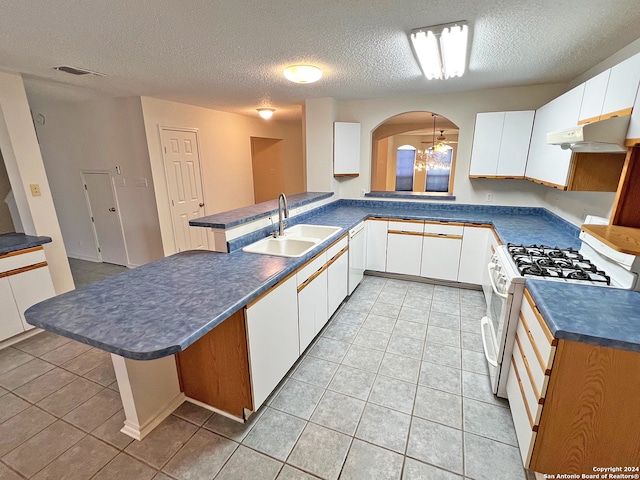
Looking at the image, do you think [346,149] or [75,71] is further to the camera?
[346,149]

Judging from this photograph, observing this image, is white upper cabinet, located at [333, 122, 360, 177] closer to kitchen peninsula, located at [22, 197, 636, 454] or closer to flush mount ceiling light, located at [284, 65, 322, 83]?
flush mount ceiling light, located at [284, 65, 322, 83]

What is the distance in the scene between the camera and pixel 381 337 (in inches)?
104

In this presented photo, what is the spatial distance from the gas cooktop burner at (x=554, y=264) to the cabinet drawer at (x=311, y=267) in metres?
1.37

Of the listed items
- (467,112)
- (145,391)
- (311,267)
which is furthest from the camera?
(467,112)

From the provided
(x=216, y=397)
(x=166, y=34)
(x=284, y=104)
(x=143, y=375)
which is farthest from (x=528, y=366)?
(x=284, y=104)

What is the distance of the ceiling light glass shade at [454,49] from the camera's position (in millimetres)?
1823

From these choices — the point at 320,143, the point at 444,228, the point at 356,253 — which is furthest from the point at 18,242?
the point at 444,228

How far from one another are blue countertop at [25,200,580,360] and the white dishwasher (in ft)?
2.44

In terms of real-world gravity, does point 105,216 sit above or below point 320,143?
below

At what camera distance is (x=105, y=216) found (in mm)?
4457

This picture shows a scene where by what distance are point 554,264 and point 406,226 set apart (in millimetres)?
1808

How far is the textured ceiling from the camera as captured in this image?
1.57 meters

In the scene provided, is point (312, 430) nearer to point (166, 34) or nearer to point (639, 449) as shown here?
point (639, 449)

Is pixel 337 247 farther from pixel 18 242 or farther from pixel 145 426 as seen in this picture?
pixel 18 242
